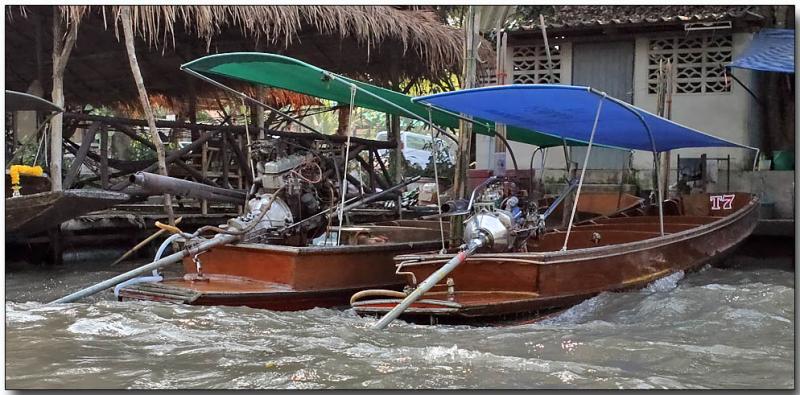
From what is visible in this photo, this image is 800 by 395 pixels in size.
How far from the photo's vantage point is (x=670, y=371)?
358cm

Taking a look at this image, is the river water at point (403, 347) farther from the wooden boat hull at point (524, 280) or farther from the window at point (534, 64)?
the window at point (534, 64)

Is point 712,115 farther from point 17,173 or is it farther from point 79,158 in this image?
point 17,173

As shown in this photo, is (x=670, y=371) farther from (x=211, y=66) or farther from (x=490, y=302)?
(x=211, y=66)

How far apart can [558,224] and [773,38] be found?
356 centimetres

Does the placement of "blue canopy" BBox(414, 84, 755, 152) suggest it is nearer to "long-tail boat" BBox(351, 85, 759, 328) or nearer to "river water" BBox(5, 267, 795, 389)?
"long-tail boat" BBox(351, 85, 759, 328)

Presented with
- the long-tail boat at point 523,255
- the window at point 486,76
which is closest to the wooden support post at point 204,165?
the window at point 486,76

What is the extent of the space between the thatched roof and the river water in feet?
9.01

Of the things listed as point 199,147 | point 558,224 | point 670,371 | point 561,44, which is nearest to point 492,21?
point 561,44

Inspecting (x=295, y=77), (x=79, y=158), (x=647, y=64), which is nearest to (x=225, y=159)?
(x=79, y=158)

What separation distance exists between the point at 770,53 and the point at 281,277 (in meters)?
5.69

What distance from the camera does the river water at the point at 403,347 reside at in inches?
135

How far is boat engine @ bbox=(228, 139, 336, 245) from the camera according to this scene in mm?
5844

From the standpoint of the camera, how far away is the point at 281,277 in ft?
17.5

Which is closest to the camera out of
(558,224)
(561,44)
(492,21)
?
(558,224)
